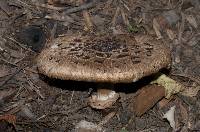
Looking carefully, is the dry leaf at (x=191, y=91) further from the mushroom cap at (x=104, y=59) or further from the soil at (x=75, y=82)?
the mushroom cap at (x=104, y=59)

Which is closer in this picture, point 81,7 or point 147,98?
point 147,98

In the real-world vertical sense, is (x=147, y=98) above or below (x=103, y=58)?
below

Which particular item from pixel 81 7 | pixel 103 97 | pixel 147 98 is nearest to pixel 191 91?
pixel 147 98

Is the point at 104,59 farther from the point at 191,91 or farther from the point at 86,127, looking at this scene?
the point at 191,91

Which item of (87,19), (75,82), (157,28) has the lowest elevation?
(75,82)

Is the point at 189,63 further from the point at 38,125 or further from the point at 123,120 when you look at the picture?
the point at 38,125

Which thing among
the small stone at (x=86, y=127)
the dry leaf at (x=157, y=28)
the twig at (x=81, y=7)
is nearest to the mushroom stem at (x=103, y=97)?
the small stone at (x=86, y=127)
